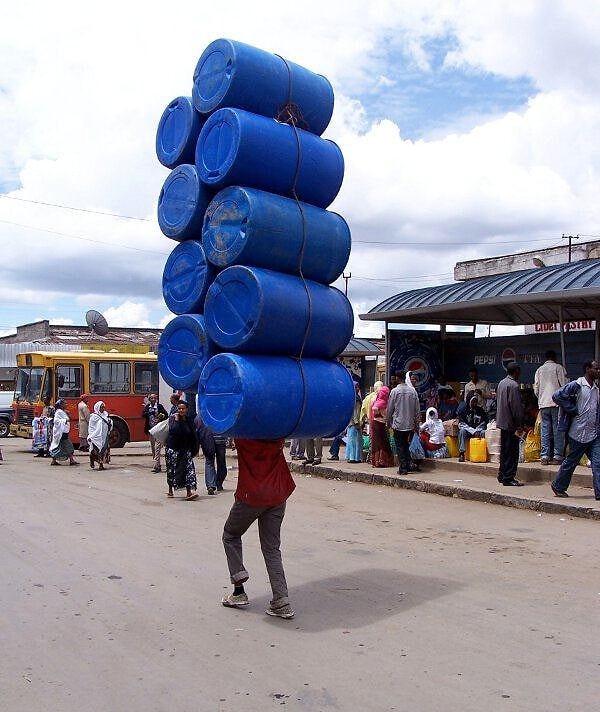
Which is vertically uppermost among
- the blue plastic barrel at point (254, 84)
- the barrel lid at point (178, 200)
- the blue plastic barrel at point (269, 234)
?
the blue plastic barrel at point (254, 84)

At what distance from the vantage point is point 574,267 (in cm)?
1355

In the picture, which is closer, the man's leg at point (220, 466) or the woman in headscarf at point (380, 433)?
the man's leg at point (220, 466)

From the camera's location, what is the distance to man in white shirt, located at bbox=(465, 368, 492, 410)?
51.2 feet

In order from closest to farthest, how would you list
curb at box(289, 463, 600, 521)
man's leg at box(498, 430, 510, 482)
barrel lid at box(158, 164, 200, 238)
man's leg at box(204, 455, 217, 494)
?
barrel lid at box(158, 164, 200, 238) → curb at box(289, 463, 600, 521) → man's leg at box(498, 430, 510, 482) → man's leg at box(204, 455, 217, 494)

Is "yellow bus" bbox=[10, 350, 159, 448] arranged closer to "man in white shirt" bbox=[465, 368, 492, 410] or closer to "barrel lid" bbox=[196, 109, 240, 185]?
"man in white shirt" bbox=[465, 368, 492, 410]

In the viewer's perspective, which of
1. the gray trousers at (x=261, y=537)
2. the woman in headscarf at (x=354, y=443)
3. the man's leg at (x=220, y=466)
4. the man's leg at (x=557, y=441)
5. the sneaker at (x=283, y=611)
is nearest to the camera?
the sneaker at (x=283, y=611)

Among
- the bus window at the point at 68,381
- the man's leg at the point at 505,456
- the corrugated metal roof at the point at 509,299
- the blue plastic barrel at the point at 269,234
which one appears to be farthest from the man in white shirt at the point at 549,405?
the bus window at the point at 68,381

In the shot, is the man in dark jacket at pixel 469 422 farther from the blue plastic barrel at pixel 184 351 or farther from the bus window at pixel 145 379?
the bus window at pixel 145 379

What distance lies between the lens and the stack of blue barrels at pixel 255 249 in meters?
5.88

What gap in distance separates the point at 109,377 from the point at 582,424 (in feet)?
48.5

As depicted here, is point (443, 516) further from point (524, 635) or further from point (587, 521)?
point (524, 635)

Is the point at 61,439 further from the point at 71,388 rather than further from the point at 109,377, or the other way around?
the point at 109,377

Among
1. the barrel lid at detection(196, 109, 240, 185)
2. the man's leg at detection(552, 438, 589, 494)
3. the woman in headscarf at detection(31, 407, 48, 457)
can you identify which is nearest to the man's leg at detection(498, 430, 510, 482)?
the man's leg at detection(552, 438, 589, 494)

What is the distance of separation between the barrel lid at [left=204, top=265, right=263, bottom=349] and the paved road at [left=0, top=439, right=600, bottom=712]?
2.07 metres
